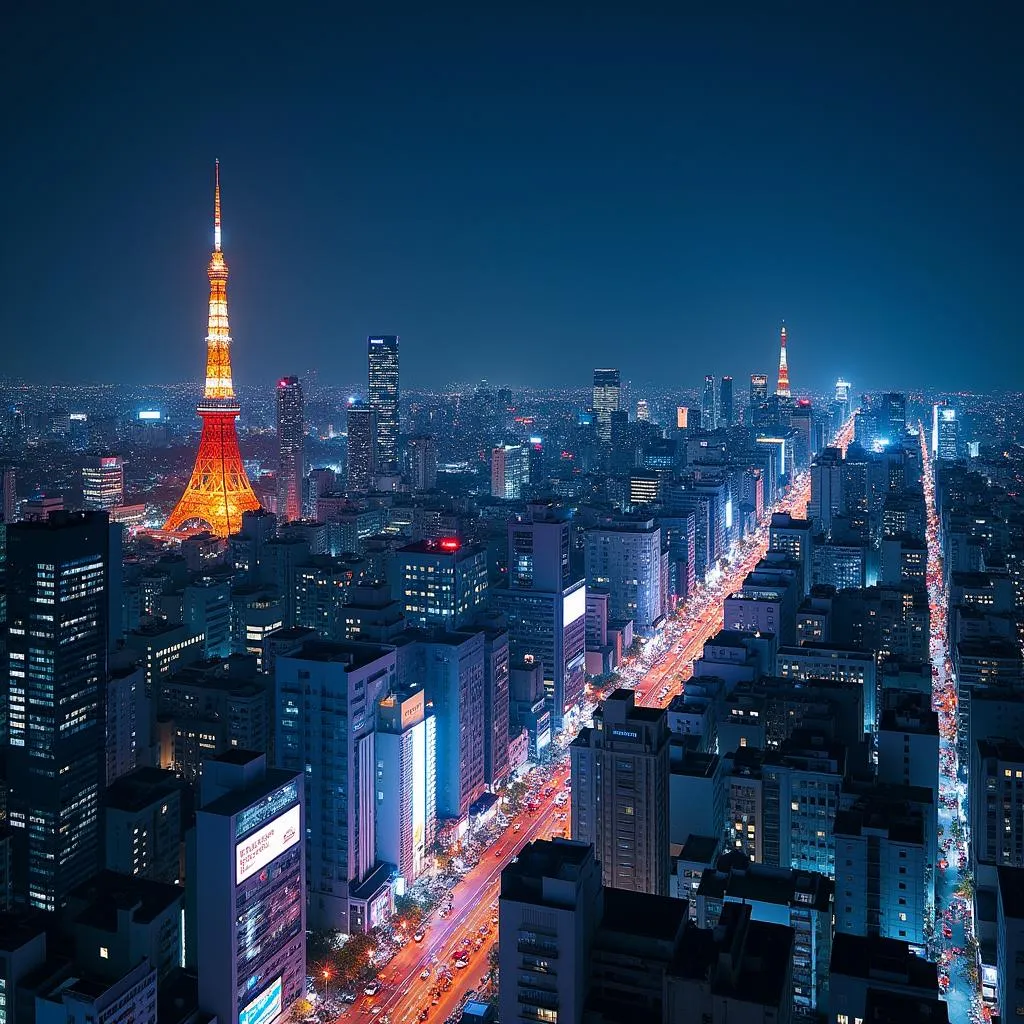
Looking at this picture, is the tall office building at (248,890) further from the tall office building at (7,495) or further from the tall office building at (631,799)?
the tall office building at (7,495)

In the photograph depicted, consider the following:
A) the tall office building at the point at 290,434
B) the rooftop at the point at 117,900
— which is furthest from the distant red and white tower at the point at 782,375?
the rooftop at the point at 117,900

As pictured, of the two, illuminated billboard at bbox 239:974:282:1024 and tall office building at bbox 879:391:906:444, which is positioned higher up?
tall office building at bbox 879:391:906:444

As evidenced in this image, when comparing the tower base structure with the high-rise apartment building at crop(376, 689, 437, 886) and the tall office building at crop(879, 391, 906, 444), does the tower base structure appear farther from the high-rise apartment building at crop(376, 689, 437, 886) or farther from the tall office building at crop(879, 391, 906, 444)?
the tall office building at crop(879, 391, 906, 444)

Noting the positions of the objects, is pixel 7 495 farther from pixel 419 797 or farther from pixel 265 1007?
pixel 265 1007

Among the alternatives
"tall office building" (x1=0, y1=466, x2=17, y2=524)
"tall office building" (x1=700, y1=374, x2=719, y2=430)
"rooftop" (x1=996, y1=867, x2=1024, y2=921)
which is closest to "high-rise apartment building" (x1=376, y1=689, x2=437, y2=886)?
"rooftop" (x1=996, y1=867, x2=1024, y2=921)

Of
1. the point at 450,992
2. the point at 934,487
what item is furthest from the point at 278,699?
the point at 934,487

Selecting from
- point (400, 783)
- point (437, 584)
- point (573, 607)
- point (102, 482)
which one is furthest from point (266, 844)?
point (102, 482)
